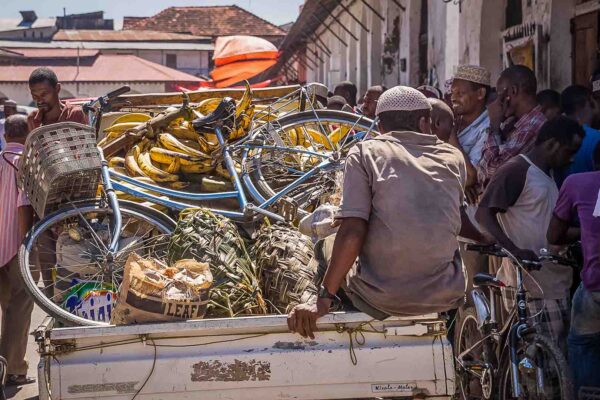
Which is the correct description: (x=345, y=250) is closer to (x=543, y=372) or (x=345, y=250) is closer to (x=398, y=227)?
(x=398, y=227)

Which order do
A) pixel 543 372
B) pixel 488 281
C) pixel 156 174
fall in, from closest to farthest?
pixel 543 372
pixel 488 281
pixel 156 174

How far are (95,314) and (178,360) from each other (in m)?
1.69

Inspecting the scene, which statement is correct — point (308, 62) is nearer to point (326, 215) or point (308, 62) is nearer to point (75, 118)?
point (75, 118)

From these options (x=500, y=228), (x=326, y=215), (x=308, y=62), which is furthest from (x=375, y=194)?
(x=308, y=62)

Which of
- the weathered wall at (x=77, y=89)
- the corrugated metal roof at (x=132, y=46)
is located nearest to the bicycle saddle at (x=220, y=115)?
the weathered wall at (x=77, y=89)

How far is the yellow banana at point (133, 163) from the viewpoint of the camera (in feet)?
23.9

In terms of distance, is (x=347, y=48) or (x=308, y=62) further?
(x=308, y=62)

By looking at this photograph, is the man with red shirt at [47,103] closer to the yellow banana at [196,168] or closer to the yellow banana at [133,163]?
the yellow banana at [133,163]

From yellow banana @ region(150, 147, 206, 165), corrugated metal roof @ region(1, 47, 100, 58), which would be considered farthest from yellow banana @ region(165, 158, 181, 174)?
corrugated metal roof @ region(1, 47, 100, 58)

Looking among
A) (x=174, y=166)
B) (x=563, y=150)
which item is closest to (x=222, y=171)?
(x=174, y=166)

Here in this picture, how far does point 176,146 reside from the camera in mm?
7387

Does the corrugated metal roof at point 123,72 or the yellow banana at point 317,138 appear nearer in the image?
the yellow banana at point 317,138

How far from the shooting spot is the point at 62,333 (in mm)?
4426

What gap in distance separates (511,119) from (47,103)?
3.34m
